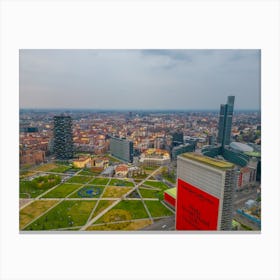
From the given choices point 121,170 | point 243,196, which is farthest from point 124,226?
point 243,196

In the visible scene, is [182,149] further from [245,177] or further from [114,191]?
[114,191]

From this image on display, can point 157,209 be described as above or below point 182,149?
below

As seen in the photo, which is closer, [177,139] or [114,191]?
[114,191]

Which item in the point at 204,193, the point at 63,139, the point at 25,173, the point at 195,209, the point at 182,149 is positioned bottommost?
the point at 195,209

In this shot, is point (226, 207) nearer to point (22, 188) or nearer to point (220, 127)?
point (220, 127)

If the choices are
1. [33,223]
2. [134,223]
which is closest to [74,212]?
[33,223]

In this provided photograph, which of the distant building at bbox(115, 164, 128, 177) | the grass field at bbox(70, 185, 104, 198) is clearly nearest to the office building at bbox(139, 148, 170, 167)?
the distant building at bbox(115, 164, 128, 177)
